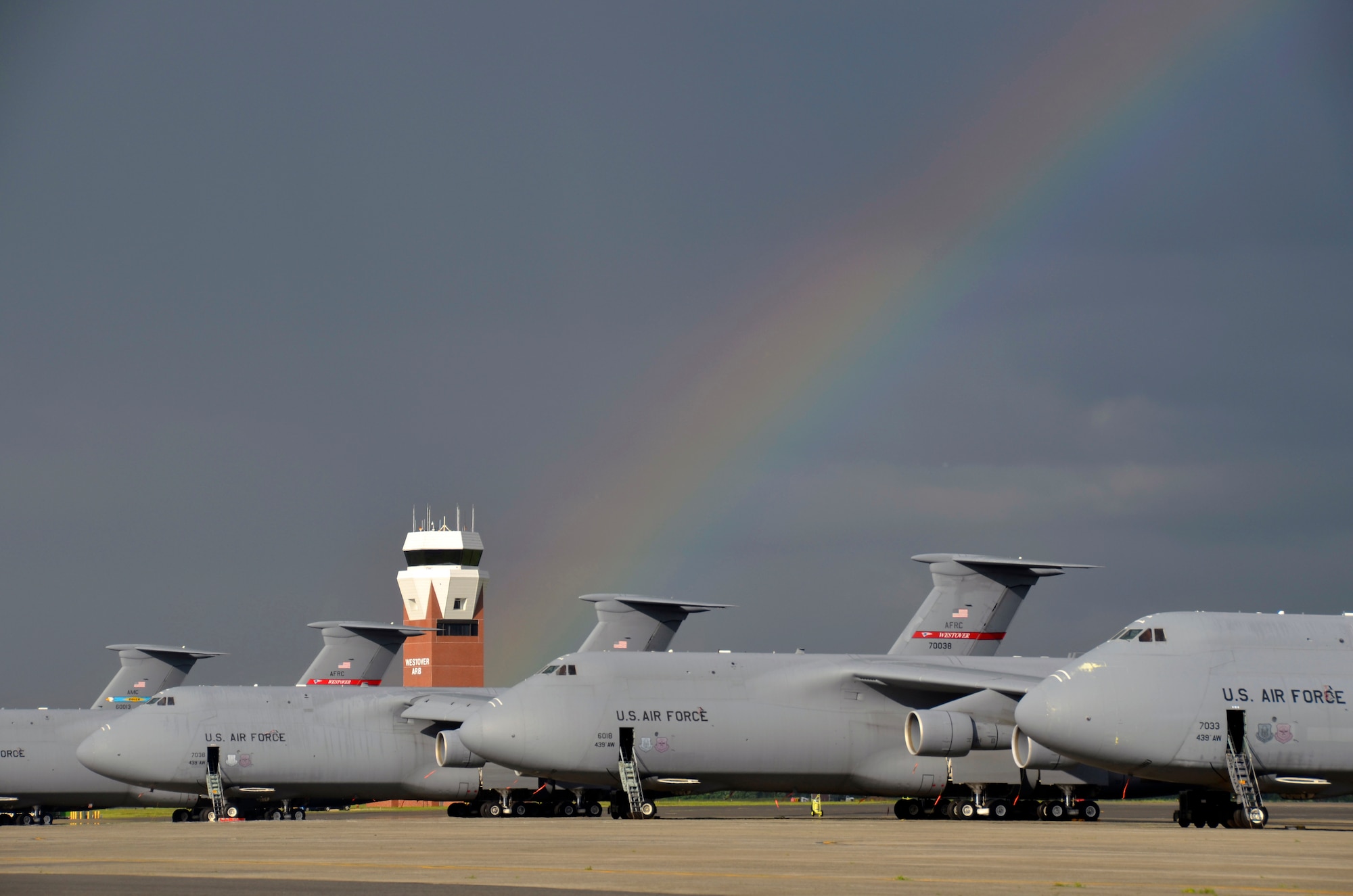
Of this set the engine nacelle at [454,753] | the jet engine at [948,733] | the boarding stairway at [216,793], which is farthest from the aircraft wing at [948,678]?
the boarding stairway at [216,793]

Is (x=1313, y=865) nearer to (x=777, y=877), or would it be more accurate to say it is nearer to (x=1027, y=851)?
(x=1027, y=851)

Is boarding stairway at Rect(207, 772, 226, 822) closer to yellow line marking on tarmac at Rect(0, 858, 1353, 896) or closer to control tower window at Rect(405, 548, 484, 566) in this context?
yellow line marking on tarmac at Rect(0, 858, 1353, 896)

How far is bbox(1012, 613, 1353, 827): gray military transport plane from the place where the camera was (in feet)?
98.2

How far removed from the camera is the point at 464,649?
10381 centimetres

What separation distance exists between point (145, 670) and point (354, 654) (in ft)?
41.2

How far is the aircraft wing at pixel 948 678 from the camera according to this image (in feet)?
123

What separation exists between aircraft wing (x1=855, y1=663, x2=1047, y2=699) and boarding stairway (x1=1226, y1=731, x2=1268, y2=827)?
643cm

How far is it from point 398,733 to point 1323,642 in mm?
27733

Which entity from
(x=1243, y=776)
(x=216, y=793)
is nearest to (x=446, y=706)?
(x=216, y=793)

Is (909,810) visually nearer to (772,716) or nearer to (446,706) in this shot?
(772,716)

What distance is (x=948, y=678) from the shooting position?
38.2 metres

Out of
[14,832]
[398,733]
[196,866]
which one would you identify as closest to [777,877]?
[196,866]

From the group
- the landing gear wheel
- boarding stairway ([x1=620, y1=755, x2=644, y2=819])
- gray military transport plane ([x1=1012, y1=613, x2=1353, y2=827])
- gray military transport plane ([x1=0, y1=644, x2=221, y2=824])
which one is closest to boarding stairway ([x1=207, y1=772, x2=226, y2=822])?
gray military transport plane ([x1=0, y1=644, x2=221, y2=824])

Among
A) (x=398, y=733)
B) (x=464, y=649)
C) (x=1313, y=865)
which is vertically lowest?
(x=1313, y=865)
